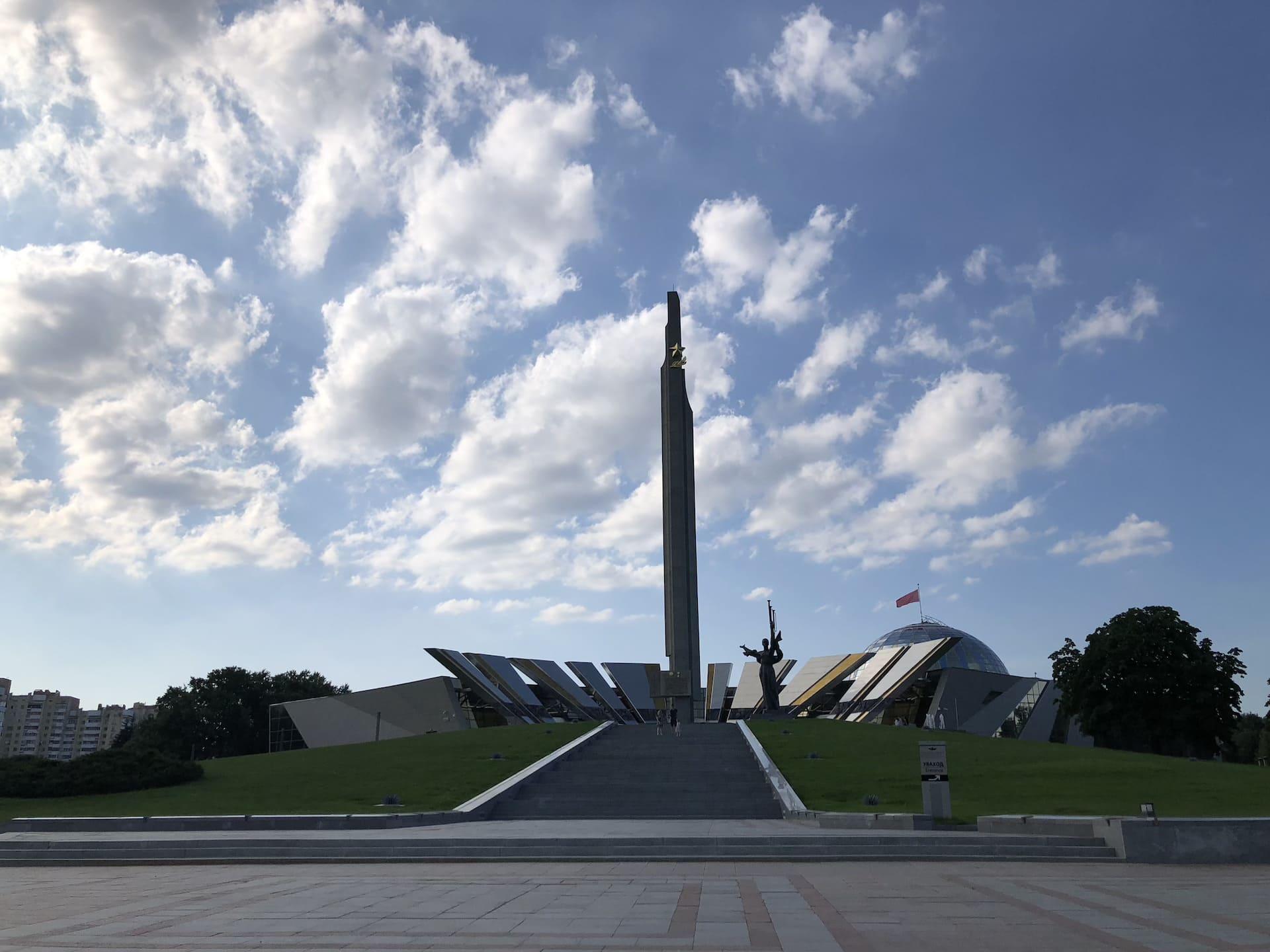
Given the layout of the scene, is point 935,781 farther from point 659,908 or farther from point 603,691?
point 603,691

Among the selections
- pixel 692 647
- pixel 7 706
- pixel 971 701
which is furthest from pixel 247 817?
pixel 7 706

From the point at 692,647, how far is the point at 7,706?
176 metres

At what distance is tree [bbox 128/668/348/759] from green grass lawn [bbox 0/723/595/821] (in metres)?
35.4

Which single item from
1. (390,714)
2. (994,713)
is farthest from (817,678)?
(390,714)

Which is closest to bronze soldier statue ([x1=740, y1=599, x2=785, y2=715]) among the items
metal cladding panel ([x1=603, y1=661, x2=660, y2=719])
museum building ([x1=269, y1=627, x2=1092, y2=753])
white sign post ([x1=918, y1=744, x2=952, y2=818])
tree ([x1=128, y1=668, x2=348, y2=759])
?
museum building ([x1=269, y1=627, x2=1092, y2=753])

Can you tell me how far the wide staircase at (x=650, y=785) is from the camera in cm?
1938

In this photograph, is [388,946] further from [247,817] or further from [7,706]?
[7,706]

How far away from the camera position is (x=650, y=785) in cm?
2188

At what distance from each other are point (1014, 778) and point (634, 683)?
37783 millimetres

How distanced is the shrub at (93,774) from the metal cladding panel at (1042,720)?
41.6m

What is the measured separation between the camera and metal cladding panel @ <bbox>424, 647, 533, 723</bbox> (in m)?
51.0

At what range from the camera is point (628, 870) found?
11891 mm

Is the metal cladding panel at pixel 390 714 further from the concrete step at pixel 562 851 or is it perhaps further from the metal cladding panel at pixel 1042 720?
the concrete step at pixel 562 851

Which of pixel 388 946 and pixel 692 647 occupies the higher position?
pixel 692 647
